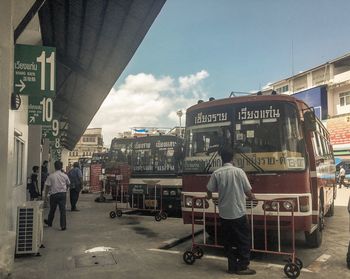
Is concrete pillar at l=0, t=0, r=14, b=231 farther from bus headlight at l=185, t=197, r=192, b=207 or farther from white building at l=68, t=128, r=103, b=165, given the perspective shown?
white building at l=68, t=128, r=103, b=165

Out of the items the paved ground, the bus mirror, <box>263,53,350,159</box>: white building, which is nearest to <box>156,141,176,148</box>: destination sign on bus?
the paved ground

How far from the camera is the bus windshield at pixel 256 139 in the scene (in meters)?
6.71

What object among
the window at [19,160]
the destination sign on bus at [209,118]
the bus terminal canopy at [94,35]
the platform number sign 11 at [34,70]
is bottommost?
the window at [19,160]

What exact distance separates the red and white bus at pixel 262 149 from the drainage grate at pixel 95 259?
1585mm

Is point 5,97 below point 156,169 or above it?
above

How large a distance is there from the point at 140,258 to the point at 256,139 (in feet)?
9.74

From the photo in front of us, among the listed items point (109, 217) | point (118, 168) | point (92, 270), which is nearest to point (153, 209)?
point (109, 217)

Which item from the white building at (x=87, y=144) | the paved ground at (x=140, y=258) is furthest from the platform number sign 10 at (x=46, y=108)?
the white building at (x=87, y=144)

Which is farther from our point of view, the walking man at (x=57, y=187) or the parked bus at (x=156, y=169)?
the parked bus at (x=156, y=169)

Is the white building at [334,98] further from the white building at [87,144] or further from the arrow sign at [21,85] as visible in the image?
the white building at [87,144]

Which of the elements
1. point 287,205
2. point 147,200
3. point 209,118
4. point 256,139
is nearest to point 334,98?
point 147,200

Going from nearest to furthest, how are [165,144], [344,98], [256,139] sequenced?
[256,139], [165,144], [344,98]

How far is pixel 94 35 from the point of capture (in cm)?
1183

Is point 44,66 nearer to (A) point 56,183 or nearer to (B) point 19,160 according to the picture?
(A) point 56,183
